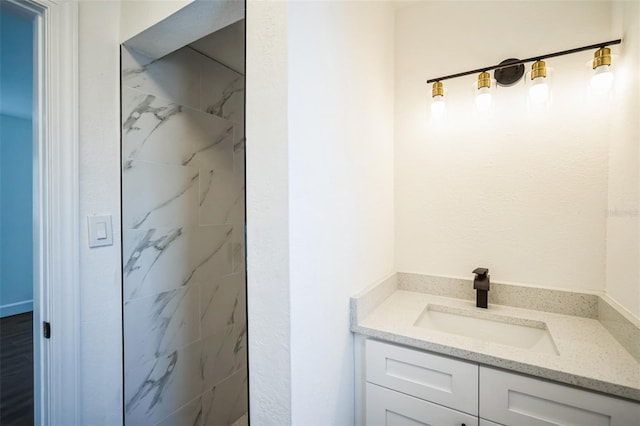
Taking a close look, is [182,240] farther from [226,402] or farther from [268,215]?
[226,402]

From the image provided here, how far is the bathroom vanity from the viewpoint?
0.80m

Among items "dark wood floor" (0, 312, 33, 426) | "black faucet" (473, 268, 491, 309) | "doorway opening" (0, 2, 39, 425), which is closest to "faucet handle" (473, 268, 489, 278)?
"black faucet" (473, 268, 491, 309)

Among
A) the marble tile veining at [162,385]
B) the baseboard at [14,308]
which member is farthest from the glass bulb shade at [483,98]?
the baseboard at [14,308]

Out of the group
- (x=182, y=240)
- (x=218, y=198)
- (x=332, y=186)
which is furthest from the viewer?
(x=218, y=198)

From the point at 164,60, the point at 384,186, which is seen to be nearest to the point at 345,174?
the point at 384,186

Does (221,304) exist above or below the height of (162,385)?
above

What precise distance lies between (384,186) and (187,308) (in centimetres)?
126

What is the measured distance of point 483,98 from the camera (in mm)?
1271

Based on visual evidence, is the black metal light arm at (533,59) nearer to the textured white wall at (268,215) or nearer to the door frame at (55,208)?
the textured white wall at (268,215)

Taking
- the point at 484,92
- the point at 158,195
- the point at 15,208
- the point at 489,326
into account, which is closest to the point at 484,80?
the point at 484,92

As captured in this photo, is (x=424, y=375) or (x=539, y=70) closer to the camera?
(x=424, y=375)

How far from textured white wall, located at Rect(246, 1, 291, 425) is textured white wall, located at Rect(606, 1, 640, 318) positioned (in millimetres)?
1115

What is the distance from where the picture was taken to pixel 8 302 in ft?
11.6

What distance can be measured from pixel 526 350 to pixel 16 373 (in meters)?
3.44
